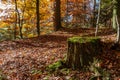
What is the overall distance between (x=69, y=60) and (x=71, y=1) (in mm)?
22356

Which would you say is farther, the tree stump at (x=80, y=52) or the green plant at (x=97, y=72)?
the tree stump at (x=80, y=52)

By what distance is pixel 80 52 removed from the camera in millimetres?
6926

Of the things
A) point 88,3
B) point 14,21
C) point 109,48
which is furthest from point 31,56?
point 88,3

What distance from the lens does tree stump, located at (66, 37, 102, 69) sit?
6.91 m

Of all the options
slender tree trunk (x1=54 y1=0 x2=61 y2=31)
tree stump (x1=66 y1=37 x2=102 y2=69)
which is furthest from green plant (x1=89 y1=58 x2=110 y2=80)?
slender tree trunk (x1=54 y1=0 x2=61 y2=31)

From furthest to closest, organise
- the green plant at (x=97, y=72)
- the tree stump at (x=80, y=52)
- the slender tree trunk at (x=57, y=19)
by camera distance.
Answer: the slender tree trunk at (x=57, y=19) < the tree stump at (x=80, y=52) < the green plant at (x=97, y=72)

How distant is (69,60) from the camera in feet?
23.3

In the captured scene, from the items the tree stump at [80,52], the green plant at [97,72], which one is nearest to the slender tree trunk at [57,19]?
the tree stump at [80,52]

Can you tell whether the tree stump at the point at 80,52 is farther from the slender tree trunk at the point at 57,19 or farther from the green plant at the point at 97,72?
the slender tree trunk at the point at 57,19

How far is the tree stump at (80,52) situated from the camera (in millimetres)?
6914

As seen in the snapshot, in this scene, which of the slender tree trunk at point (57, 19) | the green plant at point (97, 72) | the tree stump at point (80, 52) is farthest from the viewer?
the slender tree trunk at point (57, 19)

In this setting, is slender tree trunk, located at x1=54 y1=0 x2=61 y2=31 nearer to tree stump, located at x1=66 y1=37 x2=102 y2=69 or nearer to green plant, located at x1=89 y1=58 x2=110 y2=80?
tree stump, located at x1=66 y1=37 x2=102 y2=69

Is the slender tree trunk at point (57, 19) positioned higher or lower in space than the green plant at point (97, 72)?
higher

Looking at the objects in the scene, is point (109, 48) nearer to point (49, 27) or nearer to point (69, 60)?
point (69, 60)
